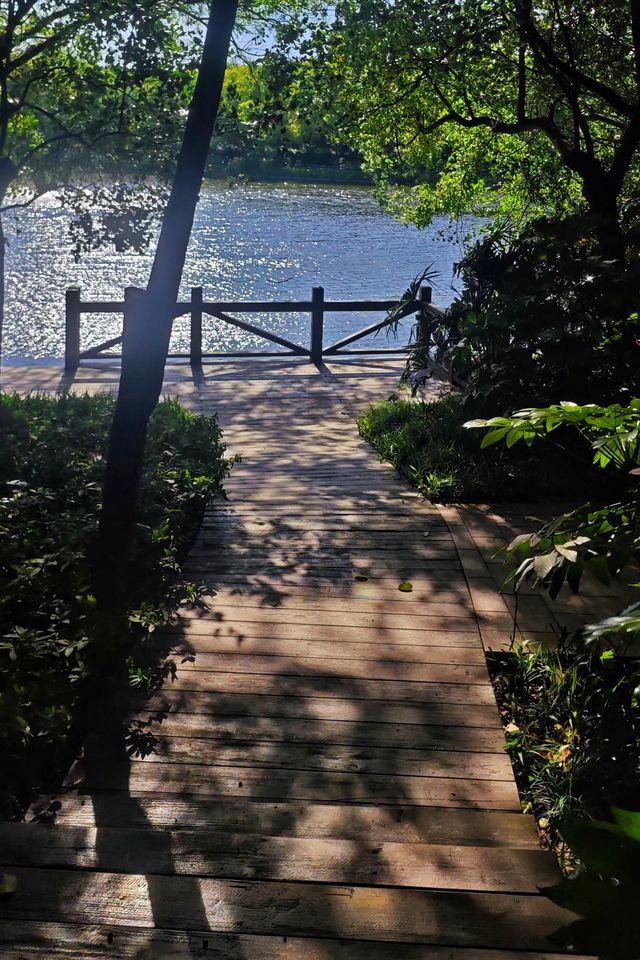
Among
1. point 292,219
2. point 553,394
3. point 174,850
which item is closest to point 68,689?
point 174,850

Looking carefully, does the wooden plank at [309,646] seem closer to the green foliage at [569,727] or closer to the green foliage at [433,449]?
the green foliage at [569,727]

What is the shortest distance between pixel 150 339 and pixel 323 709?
1731 mm

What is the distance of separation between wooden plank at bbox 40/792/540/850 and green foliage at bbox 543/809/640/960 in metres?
1.70

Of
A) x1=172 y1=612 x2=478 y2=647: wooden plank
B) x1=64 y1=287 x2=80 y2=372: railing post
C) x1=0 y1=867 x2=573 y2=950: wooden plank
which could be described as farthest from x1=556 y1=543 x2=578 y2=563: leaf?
x1=64 y1=287 x2=80 y2=372: railing post

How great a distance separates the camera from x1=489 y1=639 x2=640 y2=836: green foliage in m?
2.85

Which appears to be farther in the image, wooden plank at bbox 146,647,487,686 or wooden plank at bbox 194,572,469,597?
wooden plank at bbox 194,572,469,597

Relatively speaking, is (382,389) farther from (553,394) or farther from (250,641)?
(250,641)

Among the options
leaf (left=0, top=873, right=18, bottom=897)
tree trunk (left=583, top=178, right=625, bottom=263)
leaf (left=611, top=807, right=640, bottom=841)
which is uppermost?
tree trunk (left=583, top=178, right=625, bottom=263)

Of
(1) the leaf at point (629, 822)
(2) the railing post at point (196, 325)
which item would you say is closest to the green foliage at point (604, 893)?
(1) the leaf at point (629, 822)

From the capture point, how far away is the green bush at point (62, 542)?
3006 millimetres

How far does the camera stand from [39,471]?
5.00 metres

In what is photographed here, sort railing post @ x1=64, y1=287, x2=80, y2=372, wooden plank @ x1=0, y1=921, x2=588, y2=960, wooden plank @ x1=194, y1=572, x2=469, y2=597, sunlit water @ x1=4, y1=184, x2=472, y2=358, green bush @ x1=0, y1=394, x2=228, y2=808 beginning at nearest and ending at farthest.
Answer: wooden plank @ x1=0, y1=921, x2=588, y2=960
green bush @ x1=0, y1=394, x2=228, y2=808
wooden plank @ x1=194, y1=572, x2=469, y2=597
railing post @ x1=64, y1=287, x2=80, y2=372
sunlit water @ x1=4, y1=184, x2=472, y2=358

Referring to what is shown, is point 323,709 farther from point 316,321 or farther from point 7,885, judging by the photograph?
point 316,321

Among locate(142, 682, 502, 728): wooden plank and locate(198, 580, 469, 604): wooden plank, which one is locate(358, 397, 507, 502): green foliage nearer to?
locate(198, 580, 469, 604): wooden plank
